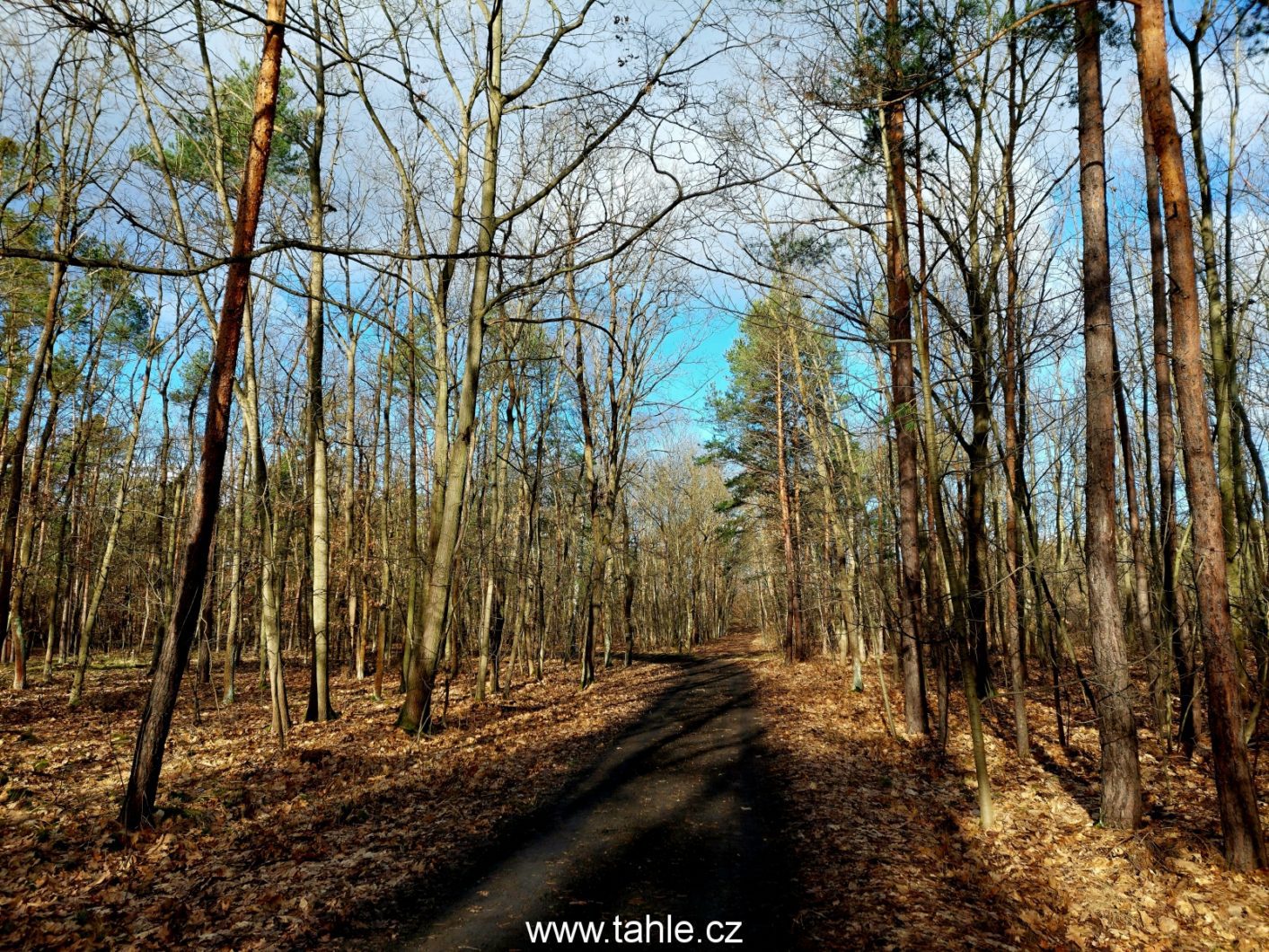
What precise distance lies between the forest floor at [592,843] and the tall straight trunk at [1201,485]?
52cm

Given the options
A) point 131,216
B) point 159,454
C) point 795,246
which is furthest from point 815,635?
point 131,216

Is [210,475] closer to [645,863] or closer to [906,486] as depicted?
[645,863]

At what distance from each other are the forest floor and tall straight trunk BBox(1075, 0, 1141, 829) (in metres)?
0.51

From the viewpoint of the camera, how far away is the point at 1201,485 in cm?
541

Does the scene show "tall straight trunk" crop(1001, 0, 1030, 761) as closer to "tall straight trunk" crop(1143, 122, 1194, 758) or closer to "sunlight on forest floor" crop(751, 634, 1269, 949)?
"sunlight on forest floor" crop(751, 634, 1269, 949)

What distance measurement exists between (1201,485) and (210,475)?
896cm

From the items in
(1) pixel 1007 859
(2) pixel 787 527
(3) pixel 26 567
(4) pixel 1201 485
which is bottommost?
(1) pixel 1007 859

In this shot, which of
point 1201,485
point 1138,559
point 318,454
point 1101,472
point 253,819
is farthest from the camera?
point 318,454

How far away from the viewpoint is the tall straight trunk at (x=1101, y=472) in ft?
19.8

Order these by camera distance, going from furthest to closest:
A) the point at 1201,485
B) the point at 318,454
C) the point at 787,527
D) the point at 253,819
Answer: the point at 787,527
the point at 318,454
the point at 253,819
the point at 1201,485

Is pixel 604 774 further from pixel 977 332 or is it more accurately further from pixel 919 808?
pixel 977 332

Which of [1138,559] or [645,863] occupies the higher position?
[1138,559]

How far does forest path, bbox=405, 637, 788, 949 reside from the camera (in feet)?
14.6

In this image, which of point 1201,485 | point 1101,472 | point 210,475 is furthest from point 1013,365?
point 210,475
